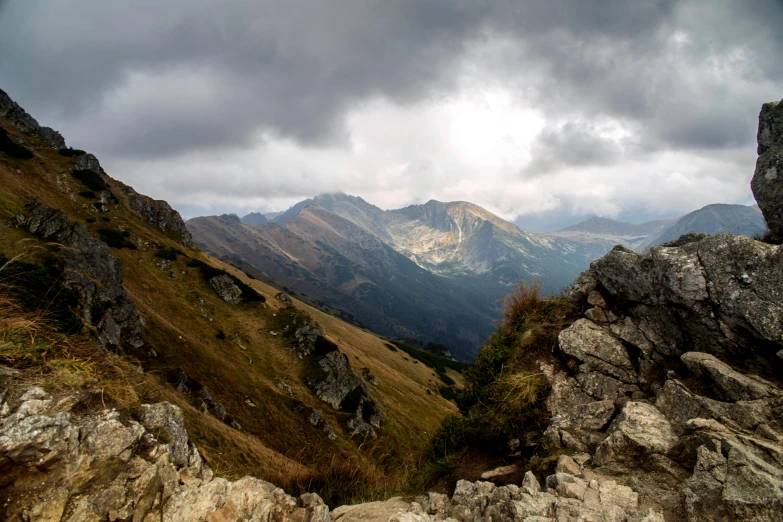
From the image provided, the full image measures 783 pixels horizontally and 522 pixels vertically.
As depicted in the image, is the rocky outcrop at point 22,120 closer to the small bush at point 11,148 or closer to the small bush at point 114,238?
the small bush at point 11,148

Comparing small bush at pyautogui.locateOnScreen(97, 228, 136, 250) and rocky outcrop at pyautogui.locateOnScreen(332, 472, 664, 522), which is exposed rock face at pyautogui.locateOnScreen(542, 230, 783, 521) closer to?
rocky outcrop at pyautogui.locateOnScreen(332, 472, 664, 522)

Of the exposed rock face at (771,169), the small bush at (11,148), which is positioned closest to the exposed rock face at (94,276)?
the small bush at (11,148)

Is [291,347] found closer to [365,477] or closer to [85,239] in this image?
[85,239]

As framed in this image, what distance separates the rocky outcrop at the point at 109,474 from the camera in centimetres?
429

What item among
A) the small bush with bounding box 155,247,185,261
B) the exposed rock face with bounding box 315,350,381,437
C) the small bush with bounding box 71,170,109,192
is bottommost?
the exposed rock face with bounding box 315,350,381,437

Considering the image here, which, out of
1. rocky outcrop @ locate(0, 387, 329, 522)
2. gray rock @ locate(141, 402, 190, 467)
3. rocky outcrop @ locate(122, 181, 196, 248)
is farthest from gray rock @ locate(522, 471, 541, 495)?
rocky outcrop @ locate(122, 181, 196, 248)

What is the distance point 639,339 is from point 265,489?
10791mm

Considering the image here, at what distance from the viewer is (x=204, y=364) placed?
124ft

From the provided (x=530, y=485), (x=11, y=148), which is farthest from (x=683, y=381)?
(x=11, y=148)

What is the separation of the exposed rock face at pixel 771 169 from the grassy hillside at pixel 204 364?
13.3 metres

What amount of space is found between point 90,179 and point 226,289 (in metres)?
37.5

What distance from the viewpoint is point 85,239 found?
1494 inches

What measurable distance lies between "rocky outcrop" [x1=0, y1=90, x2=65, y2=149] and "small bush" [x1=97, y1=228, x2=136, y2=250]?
1536 inches

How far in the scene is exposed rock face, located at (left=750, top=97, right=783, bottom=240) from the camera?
31.0ft
